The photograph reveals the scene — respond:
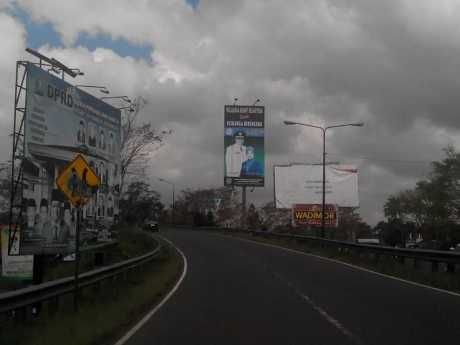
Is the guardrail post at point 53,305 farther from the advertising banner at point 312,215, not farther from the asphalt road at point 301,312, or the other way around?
the advertising banner at point 312,215

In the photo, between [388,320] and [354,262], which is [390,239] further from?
[388,320]

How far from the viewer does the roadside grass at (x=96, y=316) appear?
385 inches

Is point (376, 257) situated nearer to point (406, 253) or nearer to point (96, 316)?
point (406, 253)

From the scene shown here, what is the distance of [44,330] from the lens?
33.8ft

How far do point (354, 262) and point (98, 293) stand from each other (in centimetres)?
1611

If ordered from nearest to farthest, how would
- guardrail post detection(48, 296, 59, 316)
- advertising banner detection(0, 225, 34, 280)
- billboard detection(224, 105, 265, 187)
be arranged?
guardrail post detection(48, 296, 59, 316) < advertising banner detection(0, 225, 34, 280) < billboard detection(224, 105, 265, 187)

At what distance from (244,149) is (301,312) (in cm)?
4807

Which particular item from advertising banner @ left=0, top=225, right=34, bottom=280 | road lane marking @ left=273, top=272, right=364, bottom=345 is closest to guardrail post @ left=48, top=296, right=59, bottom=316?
road lane marking @ left=273, top=272, right=364, bottom=345

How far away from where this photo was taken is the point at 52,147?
22969 mm

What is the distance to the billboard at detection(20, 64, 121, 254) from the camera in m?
21.6

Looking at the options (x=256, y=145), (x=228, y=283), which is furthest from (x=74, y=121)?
(x=256, y=145)

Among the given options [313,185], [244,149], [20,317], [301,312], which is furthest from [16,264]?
[313,185]

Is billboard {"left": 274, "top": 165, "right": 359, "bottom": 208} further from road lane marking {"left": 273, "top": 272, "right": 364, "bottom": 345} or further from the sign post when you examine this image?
the sign post

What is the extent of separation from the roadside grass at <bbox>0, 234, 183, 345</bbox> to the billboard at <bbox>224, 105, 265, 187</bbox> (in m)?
40.5
